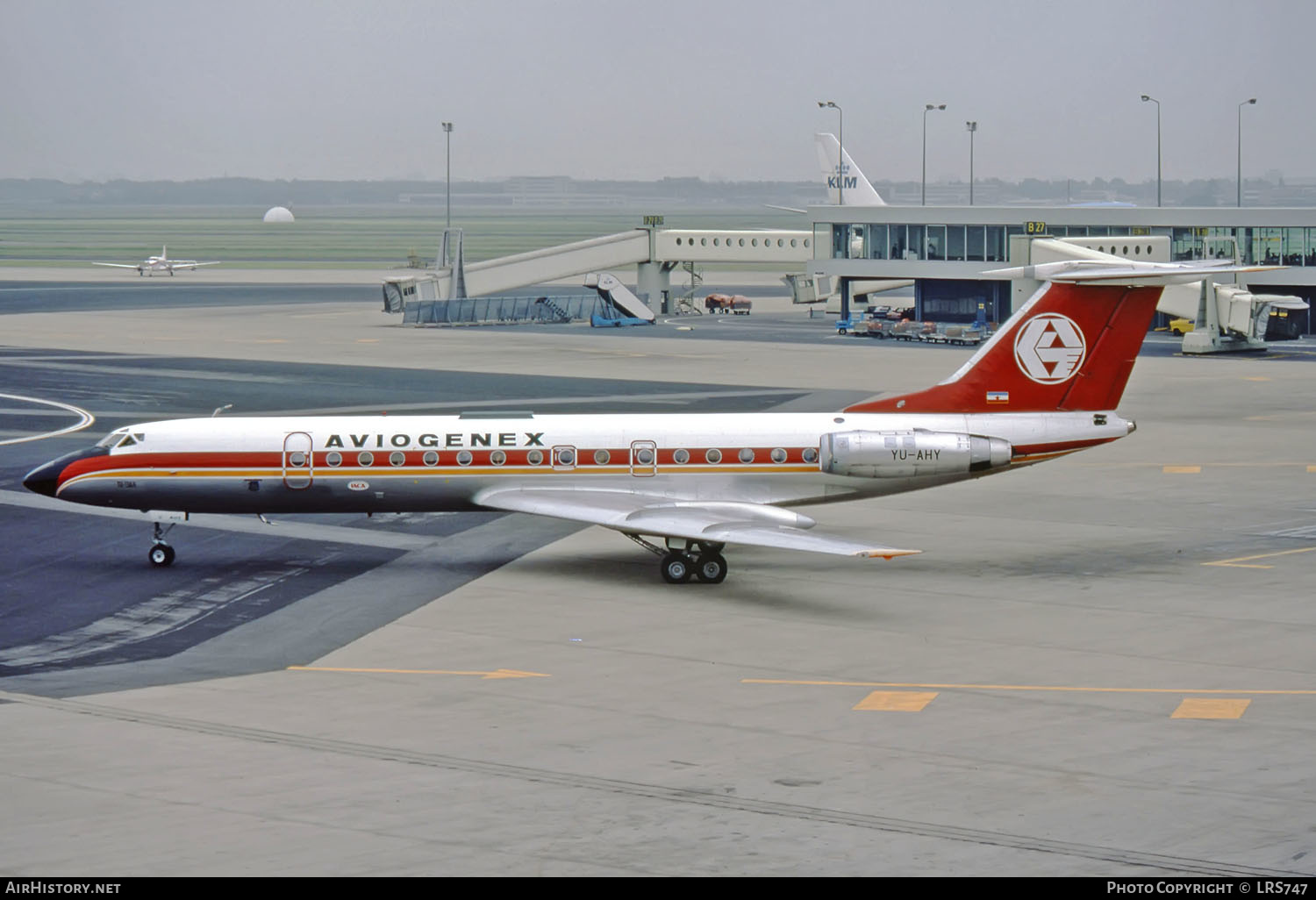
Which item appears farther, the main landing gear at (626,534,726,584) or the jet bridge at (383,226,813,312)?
the jet bridge at (383,226,813,312)

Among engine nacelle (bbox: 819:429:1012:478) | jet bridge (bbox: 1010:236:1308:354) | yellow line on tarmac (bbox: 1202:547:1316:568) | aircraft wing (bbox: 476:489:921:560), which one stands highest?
jet bridge (bbox: 1010:236:1308:354)

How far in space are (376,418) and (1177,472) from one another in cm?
2362

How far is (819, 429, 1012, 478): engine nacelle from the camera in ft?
107

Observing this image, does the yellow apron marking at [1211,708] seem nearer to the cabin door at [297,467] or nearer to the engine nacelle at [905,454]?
the engine nacelle at [905,454]

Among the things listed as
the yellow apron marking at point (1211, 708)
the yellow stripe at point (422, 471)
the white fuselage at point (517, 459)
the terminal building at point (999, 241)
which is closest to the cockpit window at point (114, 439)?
the white fuselage at point (517, 459)

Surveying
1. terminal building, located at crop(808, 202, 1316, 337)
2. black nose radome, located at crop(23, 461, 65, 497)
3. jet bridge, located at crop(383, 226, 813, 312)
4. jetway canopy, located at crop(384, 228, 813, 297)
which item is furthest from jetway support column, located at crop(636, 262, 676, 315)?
black nose radome, located at crop(23, 461, 65, 497)

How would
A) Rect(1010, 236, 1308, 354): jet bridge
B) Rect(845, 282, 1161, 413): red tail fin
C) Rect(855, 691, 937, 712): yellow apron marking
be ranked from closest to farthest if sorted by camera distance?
Rect(855, 691, 937, 712): yellow apron marking < Rect(845, 282, 1161, 413): red tail fin < Rect(1010, 236, 1308, 354): jet bridge

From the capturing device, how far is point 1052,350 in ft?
111

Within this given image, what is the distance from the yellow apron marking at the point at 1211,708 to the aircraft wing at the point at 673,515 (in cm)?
715

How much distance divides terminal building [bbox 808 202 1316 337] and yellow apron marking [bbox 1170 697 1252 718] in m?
63.6

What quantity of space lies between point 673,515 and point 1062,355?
9.00 meters

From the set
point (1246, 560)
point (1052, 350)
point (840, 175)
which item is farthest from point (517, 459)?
point (840, 175)

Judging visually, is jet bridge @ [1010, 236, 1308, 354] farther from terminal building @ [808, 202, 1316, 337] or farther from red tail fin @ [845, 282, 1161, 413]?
red tail fin @ [845, 282, 1161, 413]

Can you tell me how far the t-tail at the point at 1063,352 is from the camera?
33.8m
